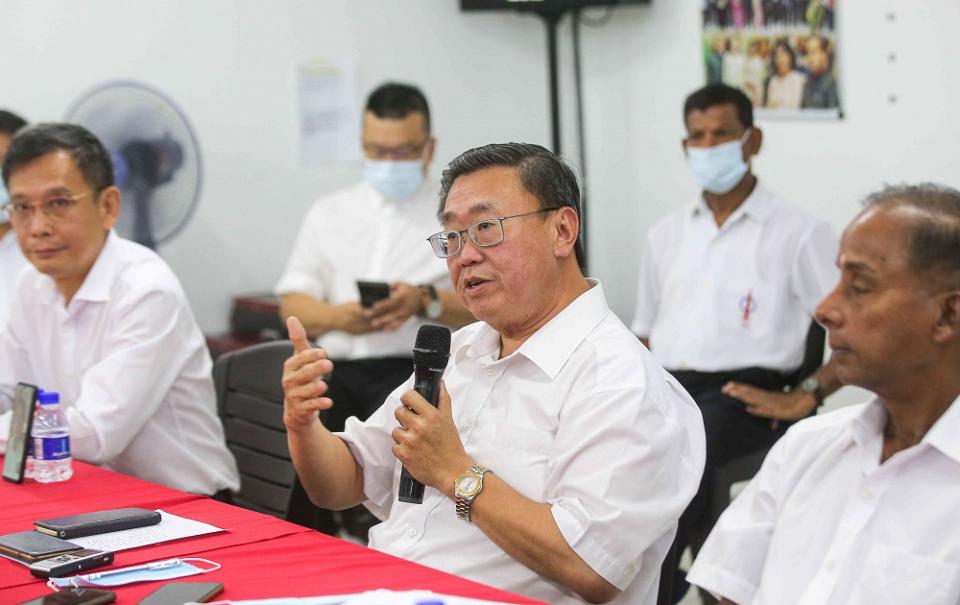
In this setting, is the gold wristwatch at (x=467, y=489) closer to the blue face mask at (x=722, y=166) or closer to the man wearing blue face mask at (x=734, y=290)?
the man wearing blue face mask at (x=734, y=290)

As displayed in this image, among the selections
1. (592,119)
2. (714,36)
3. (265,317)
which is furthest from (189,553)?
(592,119)

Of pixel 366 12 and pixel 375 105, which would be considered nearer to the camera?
pixel 375 105

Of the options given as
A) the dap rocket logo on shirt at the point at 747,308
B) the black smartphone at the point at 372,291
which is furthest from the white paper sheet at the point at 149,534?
the dap rocket logo on shirt at the point at 747,308

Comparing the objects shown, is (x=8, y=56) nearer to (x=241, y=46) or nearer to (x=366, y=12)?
(x=241, y=46)

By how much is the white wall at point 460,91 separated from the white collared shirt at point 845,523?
257 cm

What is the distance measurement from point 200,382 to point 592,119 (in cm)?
322

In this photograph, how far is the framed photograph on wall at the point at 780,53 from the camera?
14.4 ft

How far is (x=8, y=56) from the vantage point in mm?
4293

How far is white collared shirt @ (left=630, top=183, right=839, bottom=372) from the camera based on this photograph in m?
3.57

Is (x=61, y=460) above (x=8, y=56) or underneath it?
underneath

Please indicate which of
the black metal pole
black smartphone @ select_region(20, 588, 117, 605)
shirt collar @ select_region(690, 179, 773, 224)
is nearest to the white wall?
the black metal pole

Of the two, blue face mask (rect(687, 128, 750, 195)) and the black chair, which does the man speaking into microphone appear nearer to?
the black chair

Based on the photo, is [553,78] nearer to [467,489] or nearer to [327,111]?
[327,111]

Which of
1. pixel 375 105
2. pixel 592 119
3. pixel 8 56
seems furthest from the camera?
pixel 592 119
